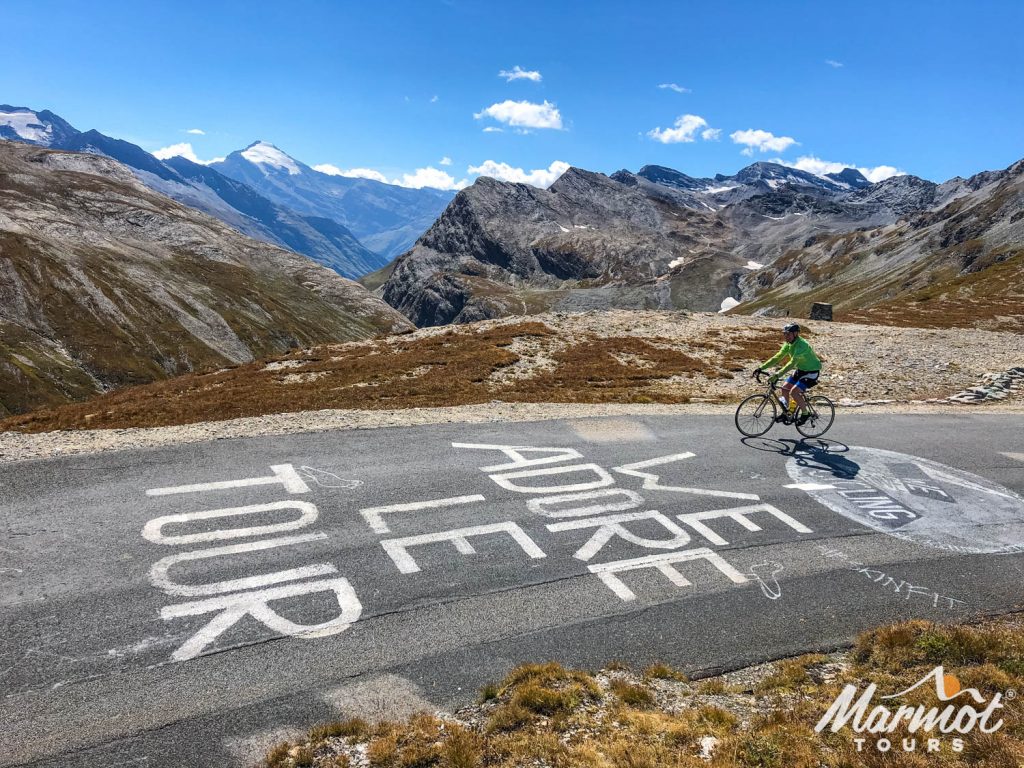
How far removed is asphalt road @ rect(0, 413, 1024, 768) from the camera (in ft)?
23.6

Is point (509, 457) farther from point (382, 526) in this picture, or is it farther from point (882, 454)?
point (882, 454)

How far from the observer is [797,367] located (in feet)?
58.5

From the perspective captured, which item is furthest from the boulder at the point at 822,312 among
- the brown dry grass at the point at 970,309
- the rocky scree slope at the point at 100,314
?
the rocky scree slope at the point at 100,314

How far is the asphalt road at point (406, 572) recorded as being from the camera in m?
7.20

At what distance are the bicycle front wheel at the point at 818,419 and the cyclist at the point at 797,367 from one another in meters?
0.61

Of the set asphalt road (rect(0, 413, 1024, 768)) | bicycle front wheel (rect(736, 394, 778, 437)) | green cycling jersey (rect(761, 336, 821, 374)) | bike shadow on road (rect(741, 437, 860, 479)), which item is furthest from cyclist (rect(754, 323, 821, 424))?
asphalt road (rect(0, 413, 1024, 768))

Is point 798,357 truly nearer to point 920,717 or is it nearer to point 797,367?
point 797,367

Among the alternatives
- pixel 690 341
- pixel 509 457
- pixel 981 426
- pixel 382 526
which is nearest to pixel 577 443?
pixel 509 457

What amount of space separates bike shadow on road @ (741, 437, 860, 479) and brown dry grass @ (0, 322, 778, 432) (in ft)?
24.1

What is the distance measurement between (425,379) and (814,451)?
18.4 metres

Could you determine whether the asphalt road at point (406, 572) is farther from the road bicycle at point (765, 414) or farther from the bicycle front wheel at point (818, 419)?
the bicycle front wheel at point (818, 419)

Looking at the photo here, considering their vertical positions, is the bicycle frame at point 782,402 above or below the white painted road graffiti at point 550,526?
above

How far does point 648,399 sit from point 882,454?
9.41m

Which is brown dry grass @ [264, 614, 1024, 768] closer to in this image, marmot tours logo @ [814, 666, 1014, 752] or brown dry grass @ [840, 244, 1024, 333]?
marmot tours logo @ [814, 666, 1014, 752]
